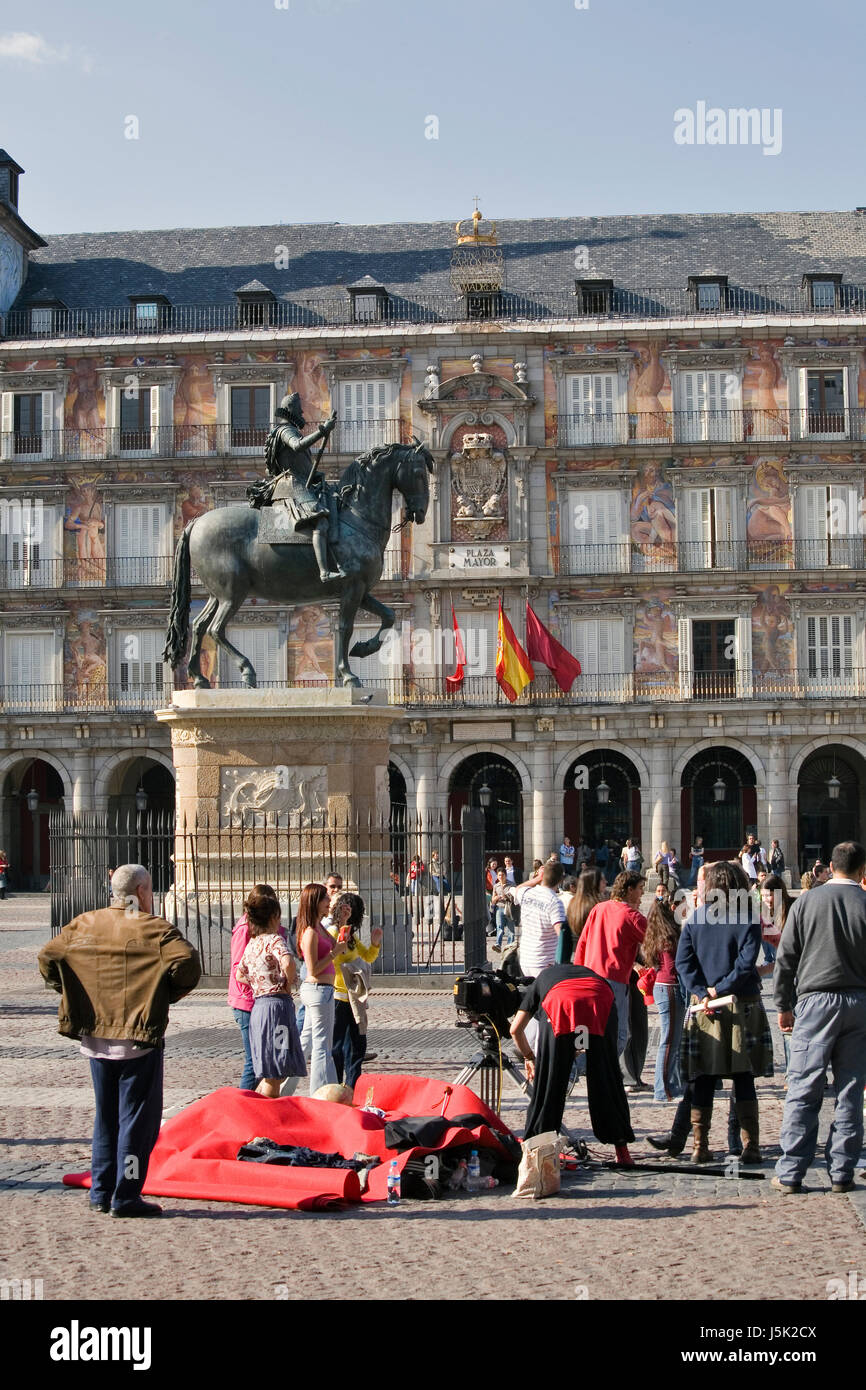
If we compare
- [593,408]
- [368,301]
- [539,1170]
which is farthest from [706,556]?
[539,1170]

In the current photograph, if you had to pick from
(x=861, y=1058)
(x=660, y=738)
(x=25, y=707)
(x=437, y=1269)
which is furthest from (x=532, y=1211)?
(x=25, y=707)

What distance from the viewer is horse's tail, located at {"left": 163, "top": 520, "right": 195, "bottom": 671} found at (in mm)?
18344

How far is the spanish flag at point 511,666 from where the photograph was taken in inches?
1538

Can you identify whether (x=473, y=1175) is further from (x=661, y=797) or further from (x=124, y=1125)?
(x=661, y=797)

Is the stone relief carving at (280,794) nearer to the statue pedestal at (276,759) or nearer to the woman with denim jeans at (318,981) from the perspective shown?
the statue pedestal at (276,759)

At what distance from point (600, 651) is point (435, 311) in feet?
33.5

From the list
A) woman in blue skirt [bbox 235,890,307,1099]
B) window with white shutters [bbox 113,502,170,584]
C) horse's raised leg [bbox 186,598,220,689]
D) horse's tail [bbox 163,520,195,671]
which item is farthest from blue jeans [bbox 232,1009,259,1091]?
window with white shutters [bbox 113,502,170,584]

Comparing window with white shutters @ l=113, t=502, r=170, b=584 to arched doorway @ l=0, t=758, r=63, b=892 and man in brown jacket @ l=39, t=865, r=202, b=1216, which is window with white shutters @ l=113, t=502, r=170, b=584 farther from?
man in brown jacket @ l=39, t=865, r=202, b=1216

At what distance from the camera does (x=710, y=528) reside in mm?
41656

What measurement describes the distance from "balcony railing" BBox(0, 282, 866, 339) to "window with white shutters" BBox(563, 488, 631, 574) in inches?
186

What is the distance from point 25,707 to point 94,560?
422 cm

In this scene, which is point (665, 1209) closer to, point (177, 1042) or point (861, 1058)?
point (861, 1058)

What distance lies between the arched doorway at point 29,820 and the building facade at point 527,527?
0.78 ft

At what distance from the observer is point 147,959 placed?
25.1 ft
